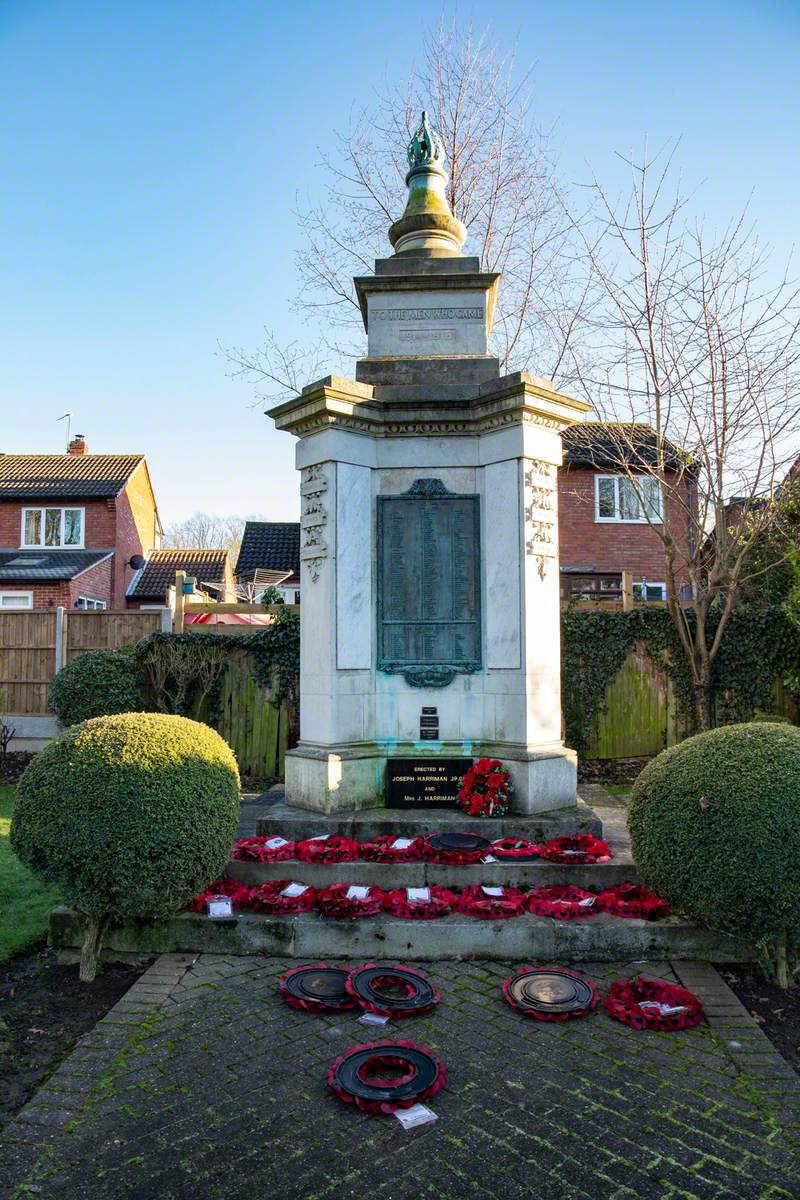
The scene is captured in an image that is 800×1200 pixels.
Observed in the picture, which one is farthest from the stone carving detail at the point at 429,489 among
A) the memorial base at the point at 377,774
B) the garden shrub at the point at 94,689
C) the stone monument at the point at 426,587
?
the garden shrub at the point at 94,689

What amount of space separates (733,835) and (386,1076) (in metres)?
2.16

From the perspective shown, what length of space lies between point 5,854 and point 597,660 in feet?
27.4

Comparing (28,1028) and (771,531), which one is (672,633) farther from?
(28,1028)

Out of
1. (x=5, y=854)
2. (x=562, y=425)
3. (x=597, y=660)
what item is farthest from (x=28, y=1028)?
(x=597, y=660)

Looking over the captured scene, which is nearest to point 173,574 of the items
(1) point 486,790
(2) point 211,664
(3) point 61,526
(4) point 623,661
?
(3) point 61,526


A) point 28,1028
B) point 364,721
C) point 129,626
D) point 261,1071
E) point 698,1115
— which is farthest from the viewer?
point 129,626

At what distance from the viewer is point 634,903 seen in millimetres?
4820

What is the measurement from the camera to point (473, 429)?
22.3 feet

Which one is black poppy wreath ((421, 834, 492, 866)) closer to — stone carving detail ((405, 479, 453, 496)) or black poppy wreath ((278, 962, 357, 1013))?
black poppy wreath ((278, 962, 357, 1013))

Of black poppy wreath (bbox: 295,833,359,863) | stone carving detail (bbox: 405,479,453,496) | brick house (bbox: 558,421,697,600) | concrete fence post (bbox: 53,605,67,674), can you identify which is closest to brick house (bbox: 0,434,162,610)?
concrete fence post (bbox: 53,605,67,674)

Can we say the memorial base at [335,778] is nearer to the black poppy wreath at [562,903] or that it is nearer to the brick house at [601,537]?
the black poppy wreath at [562,903]

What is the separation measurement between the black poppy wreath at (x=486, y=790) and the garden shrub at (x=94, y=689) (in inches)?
258

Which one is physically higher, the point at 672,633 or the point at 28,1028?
the point at 672,633

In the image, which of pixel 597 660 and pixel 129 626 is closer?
pixel 597 660
